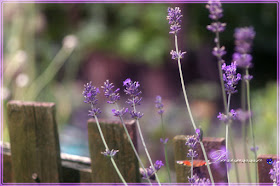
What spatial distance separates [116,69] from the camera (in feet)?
18.3

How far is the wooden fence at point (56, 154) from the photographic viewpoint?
5.24 feet

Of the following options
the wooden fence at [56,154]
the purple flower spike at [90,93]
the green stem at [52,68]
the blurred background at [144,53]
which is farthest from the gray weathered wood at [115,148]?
the blurred background at [144,53]

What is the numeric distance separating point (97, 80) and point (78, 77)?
0.41m

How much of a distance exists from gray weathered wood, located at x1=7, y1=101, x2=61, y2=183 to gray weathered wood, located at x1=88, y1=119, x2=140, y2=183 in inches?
6.3

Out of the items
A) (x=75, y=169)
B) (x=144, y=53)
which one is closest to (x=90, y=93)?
(x=75, y=169)

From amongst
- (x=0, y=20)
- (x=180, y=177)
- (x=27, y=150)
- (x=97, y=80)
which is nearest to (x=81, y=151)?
(x=0, y=20)

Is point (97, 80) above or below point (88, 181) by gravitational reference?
above

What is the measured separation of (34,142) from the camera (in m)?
1.80

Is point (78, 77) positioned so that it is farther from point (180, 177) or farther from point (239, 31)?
point (239, 31)

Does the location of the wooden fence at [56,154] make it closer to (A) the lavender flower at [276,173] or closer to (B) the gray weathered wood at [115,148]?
(B) the gray weathered wood at [115,148]

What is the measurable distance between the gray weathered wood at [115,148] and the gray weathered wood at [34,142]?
161mm

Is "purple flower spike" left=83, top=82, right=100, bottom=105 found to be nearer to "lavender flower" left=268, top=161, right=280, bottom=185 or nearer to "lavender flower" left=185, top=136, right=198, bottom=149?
"lavender flower" left=185, top=136, right=198, bottom=149

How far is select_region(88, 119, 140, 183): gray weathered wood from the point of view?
1.61 metres

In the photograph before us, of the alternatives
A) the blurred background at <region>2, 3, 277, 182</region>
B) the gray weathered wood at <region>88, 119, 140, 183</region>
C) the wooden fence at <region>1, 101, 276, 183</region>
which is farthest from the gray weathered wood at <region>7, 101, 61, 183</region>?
the blurred background at <region>2, 3, 277, 182</region>
